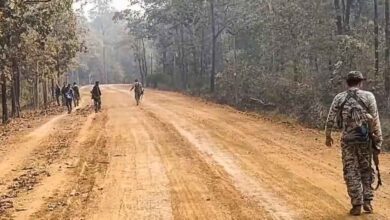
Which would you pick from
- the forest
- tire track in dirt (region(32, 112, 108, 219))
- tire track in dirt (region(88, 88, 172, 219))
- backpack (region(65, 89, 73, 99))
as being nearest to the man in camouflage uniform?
tire track in dirt (region(88, 88, 172, 219))

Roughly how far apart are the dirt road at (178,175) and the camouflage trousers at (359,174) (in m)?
0.27

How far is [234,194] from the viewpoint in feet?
28.8

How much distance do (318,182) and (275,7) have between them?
69.4ft

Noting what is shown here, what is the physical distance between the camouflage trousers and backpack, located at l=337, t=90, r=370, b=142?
0.12m

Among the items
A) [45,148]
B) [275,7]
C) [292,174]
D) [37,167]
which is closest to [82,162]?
[37,167]

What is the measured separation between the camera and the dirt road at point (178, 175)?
797cm

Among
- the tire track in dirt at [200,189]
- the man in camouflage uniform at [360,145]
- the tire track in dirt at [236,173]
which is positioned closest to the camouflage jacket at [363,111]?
the man in camouflage uniform at [360,145]

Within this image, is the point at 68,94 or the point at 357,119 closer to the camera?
the point at 357,119

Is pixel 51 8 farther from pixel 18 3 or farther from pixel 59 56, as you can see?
pixel 59 56

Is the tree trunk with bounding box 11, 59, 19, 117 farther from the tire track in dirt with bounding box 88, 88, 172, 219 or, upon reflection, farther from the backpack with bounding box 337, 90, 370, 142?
the backpack with bounding box 337, 90, 370, 142

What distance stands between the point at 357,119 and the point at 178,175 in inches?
165

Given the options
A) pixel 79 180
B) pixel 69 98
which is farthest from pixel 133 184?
pixel 69 98

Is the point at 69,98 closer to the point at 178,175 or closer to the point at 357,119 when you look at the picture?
the point at 178,175

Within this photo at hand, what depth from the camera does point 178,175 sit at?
10672mm
